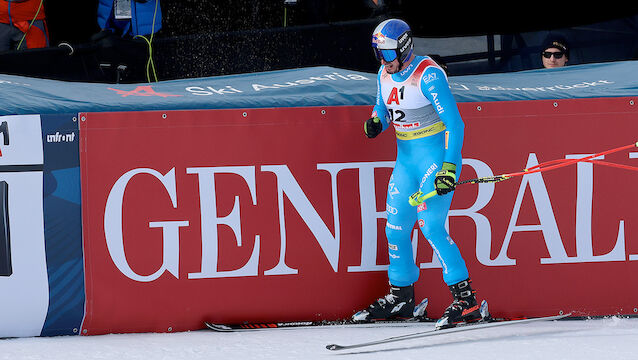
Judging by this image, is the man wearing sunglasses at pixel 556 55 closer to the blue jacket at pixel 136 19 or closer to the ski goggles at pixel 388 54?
the ski goggles at pixel 388 54

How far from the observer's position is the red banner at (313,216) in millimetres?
4422

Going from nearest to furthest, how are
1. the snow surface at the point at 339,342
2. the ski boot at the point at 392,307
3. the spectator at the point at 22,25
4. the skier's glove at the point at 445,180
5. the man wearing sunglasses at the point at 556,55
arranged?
1. the snow surface at the point at 339,342
2. the skier's glove at the point at 445,180
3. the ski boot at the point at 392,307
4. the man wearing sunglasses at the point at 556,55
5. the spectator at the point at 22,25

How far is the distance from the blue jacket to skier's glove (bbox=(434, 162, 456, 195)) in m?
3.50

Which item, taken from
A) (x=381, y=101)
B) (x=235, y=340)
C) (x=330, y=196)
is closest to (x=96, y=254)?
(x=235, y=340)

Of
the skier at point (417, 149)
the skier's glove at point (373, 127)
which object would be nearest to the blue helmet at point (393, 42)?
the skier at point (417, 149)

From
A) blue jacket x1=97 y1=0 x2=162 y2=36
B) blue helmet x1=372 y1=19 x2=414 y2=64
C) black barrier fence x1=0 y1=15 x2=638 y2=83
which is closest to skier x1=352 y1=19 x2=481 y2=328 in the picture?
blue helmet x1=372 y1=19 x2=414 y2=64

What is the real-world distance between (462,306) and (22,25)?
412 centimetres

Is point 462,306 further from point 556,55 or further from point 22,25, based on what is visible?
point 22,25

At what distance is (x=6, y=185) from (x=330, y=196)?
1.59m

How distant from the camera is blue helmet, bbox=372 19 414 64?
438 cm

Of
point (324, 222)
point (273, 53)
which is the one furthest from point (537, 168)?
point (273, 53)

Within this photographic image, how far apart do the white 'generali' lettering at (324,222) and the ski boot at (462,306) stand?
12.3 inches

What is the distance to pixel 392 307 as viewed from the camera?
4559 millimetres

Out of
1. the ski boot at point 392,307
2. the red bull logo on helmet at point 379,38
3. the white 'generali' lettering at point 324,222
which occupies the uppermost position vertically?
the red bull logo on helmet at point 379,38
